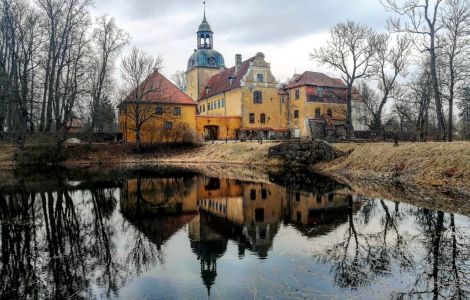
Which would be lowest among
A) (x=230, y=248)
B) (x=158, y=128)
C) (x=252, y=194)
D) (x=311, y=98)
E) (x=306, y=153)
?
(x=230, y=248)

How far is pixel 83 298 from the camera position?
20.0 ft

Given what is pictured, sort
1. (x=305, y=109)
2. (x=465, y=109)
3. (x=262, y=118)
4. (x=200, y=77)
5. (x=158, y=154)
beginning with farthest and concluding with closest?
(x=200, y=77)
(x=262, y=118)
(x=305, y=109)
(x=158, y=154)
(x=465, y=109)

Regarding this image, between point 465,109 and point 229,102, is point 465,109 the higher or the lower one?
the lower one

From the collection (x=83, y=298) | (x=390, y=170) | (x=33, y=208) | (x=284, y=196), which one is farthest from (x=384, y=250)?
(x=390, y=170)

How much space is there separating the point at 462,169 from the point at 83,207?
15392mm

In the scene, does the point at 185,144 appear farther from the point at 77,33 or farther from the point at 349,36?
the point at 349,36

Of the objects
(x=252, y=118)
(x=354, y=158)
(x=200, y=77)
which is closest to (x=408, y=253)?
(x=354, y=158)

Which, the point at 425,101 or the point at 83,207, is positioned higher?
the point at 425,101

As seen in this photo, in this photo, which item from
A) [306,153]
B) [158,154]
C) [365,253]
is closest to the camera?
[365,253]

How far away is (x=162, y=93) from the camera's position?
42.4m

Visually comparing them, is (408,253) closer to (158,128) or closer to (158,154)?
(158,154)

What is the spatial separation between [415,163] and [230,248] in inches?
567

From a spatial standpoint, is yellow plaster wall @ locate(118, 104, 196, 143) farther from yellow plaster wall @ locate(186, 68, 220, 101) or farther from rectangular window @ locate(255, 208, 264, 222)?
rectangular window @ locate(255, 208, 264, 222)

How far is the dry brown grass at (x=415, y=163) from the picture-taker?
16.6 metres
